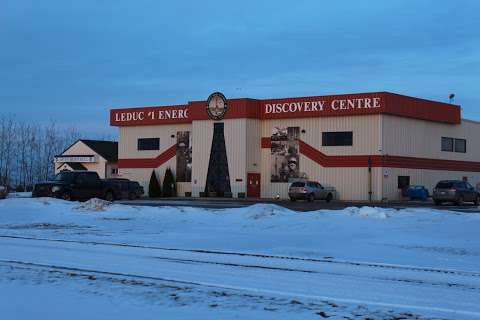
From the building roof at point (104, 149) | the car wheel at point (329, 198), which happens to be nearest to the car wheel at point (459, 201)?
the car wheel at point (329, 198)

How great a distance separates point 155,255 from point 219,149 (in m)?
45.8

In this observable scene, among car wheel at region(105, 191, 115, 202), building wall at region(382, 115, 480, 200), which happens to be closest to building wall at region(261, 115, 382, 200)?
building wall at region(382, 115, 480, 200)

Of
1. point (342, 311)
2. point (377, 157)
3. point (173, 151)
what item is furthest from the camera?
point (173, 151)

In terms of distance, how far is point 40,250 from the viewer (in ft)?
51.6

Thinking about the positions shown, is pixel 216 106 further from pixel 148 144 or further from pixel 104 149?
pixel 104 149

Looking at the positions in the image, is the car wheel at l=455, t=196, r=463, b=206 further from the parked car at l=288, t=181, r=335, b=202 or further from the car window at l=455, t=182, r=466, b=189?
the parked car at l=288, t=181, r=335, b=202

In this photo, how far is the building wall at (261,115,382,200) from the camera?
54.2 meters

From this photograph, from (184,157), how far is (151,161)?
13.8 ft

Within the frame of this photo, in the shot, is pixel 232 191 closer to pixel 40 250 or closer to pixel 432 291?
pixel 40 250

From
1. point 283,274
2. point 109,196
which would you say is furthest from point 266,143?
point 283,274

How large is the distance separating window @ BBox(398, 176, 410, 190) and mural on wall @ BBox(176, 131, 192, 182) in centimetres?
1891

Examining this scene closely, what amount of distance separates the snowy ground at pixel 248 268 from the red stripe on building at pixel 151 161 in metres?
40.0

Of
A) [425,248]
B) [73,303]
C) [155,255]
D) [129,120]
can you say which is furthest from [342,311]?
[129,120]

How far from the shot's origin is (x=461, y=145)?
62.8m
